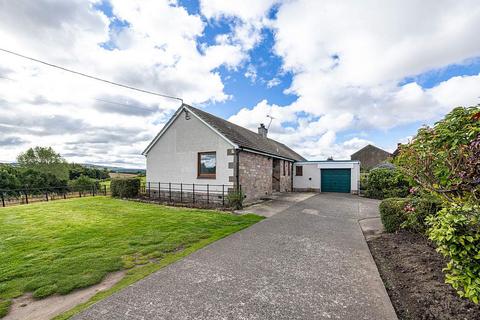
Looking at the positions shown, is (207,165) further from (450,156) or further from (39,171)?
(39,171)

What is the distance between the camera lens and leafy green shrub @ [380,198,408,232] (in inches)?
277

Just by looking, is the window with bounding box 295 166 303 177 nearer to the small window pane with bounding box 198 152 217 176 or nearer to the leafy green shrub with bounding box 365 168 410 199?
the leafy green shrub with bounding box 365 168 410 199

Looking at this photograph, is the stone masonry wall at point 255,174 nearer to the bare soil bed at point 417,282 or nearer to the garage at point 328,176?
the garage at point 328,176

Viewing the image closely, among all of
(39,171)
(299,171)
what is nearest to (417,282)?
(299,171)

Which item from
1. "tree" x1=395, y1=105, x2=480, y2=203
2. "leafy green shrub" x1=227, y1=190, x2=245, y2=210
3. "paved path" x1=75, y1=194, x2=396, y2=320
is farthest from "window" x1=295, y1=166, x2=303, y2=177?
"tree" x1=395, y1=105, x2=480, y2=203

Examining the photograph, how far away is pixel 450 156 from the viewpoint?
137 inches

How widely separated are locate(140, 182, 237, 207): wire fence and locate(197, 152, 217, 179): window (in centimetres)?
62

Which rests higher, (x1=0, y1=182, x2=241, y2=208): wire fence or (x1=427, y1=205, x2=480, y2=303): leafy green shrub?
(x1=427, y1=205, x2=480, y2=303): leafy green shrub

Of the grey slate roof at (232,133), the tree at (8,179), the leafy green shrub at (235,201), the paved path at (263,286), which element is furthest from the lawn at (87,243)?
the tree at (8,179)

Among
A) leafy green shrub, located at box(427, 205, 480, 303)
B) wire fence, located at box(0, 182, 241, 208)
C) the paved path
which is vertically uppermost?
leafy green shrub, located at box(427, 205, 480, 303)

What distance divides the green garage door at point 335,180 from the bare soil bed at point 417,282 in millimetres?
14785

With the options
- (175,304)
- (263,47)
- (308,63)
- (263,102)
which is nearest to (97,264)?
(175,304)

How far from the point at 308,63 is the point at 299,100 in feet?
Answer: 22.9

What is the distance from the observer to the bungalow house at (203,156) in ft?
41.8
